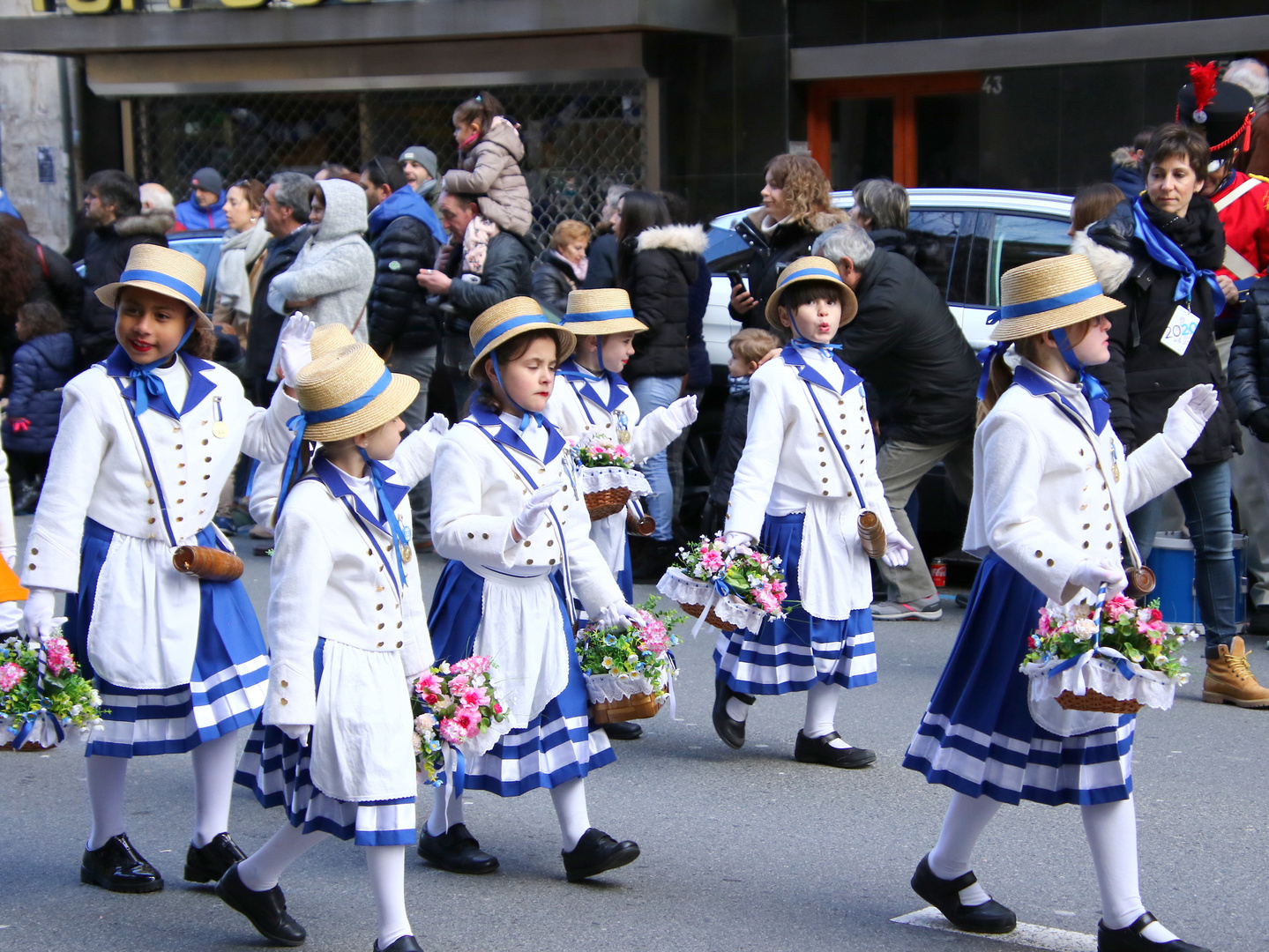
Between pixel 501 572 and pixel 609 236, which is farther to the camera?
pixel 609 236

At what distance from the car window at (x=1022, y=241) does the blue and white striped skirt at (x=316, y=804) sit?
540cm

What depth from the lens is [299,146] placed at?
15.3 meters

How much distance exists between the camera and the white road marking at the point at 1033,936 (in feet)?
13.2

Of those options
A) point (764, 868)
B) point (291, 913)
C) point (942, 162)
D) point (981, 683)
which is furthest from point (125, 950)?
point (942, 162)

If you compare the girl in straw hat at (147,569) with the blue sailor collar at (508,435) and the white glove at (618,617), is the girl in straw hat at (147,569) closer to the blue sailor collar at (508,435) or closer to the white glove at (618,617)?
the blue sailor collar at (508,435)

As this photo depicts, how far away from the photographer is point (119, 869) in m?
4.51

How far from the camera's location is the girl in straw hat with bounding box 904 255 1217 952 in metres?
3.75

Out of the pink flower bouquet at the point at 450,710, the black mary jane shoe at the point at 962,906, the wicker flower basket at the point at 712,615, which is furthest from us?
the wicker flower basket at the point at 712,615

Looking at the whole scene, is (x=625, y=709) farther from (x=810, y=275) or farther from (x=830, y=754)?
(x=810, y=275)

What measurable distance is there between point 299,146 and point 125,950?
40.1 feet

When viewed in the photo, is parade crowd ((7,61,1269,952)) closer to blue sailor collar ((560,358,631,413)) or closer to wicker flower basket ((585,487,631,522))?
blue sailor collar ((560,358,631,413))

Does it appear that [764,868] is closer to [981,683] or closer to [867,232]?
[981,683]

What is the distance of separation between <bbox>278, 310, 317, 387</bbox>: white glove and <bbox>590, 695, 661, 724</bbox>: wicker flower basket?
1.31 meters

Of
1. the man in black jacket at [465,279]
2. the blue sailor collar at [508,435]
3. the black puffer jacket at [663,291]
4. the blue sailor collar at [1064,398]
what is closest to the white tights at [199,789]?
the blue sailor collar at [508,435]
